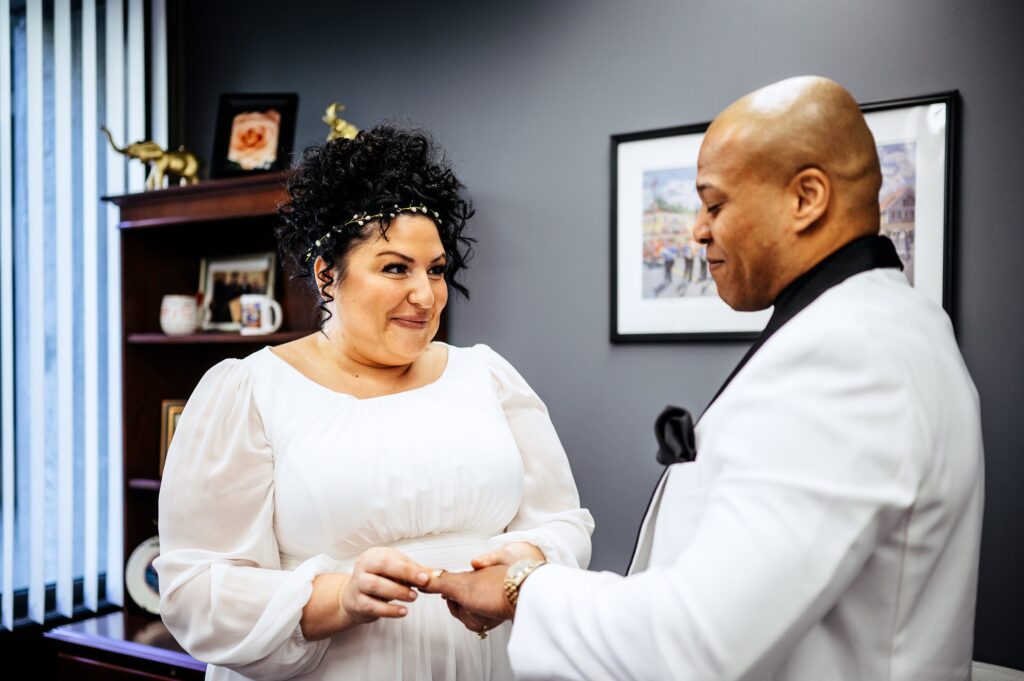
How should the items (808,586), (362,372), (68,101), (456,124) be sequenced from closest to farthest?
1. (808,586)
2. (362,372)
3. (456,124)
4. (68,101)

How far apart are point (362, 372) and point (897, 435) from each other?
101 centimetres

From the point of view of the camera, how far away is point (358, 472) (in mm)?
1369

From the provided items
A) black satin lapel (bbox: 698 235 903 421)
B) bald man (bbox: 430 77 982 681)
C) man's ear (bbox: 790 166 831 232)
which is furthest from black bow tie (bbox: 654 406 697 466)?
man's ear (bbox: 790 166 831 232)

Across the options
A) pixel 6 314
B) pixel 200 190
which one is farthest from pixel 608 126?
pixel 6 314

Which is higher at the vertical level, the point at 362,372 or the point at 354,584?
the point at 362,372

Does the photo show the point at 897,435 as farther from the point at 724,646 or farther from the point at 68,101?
the point at 68,101

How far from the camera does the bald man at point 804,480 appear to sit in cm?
80

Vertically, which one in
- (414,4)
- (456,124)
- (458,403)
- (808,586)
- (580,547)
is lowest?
(580,547)

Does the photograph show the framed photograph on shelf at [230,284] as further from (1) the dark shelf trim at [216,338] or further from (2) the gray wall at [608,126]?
(2) the gray wall at [608,126]

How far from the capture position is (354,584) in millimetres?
1229

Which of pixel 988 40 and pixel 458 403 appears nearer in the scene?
pixel 458 403

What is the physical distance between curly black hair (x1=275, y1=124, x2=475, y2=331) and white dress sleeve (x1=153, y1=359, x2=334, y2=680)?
1.02 ft

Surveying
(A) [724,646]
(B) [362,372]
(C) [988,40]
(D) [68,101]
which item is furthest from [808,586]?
(D) [68,101]

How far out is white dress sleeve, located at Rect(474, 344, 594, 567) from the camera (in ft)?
4.88
